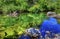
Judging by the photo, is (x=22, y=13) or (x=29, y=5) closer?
(x=22, y=13)

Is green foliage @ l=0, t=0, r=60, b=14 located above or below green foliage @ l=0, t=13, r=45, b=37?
above

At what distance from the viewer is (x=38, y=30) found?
6.92 m

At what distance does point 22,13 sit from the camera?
341 inches

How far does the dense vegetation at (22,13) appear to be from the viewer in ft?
22.9

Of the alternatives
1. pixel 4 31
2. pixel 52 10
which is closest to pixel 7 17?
pixel 4 31

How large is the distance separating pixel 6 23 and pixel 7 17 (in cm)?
68

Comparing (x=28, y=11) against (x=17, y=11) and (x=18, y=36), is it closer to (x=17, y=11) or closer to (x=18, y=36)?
(x=17, y=11)

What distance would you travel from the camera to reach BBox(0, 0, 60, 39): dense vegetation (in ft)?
22.9

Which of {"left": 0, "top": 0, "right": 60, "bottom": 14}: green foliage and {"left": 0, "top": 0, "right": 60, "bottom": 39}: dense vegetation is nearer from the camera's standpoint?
{"left": 0, "top": 0, "right": 60, "bottom": 39}: dense vegetation

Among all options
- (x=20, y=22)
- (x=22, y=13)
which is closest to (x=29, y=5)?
(x=22, y=13)

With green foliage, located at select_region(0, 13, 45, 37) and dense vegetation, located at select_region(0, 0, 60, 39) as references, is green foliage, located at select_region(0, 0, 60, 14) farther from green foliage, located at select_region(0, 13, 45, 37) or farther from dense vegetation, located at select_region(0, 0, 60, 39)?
green foliage, located at select_region(0, 13, 45, 37)

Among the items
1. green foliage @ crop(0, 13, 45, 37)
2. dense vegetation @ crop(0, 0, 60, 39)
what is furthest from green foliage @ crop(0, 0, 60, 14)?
green foliage @ crop(0, 13, 45, 37)

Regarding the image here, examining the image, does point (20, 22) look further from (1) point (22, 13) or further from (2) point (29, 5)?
(2) point (29, 5)

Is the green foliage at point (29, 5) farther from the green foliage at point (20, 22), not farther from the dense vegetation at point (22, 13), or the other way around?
the green foliage at point (20, 22)
